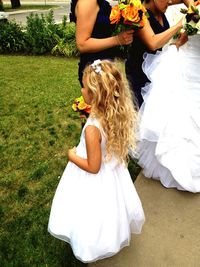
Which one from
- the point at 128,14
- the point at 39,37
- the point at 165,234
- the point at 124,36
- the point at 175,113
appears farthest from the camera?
the point at 39,37

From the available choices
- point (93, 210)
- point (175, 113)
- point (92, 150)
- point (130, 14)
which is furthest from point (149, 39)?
point (93, 210)

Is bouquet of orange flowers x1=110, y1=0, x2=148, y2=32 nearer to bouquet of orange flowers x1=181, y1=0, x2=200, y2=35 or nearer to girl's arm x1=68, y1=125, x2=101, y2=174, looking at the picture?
bouquet of orange flowers x1=181, y1=0, x2=200, y2=35

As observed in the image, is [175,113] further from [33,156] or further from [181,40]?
[33,156]

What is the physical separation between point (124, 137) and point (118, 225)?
0.63 meters

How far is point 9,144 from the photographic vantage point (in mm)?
4910

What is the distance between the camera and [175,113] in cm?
354

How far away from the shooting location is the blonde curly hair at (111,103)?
2262mm

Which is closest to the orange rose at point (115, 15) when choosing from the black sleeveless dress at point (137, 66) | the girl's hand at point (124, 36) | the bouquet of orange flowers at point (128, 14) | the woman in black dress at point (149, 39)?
the bouquet of orange flowers at point (128, 14)

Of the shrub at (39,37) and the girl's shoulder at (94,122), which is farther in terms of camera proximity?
the shrub at (39,37)

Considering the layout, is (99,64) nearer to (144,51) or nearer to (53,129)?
(144,51)

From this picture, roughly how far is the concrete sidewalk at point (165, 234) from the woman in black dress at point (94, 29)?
152 cm

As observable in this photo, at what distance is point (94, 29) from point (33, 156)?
2295mm

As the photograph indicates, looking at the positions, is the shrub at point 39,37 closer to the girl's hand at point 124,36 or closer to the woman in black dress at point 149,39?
the woman in black dress at point 149,39

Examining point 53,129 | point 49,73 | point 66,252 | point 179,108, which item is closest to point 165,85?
point 179,108
